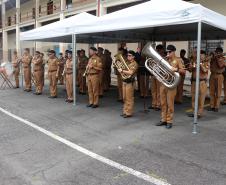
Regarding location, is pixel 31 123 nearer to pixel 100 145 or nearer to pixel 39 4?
pixel 100 145

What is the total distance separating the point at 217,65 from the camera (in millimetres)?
9391

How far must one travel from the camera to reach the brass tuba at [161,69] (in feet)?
23.3

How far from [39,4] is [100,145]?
33.9 m

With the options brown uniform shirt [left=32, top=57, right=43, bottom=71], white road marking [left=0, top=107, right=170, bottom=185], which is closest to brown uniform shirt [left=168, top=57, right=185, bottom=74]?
white road marking [left=0, top=107, right=170, bottom=185]

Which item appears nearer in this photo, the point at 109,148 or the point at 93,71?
the point at 109,148

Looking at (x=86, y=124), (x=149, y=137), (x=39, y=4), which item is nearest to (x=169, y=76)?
(x=149, y=137)

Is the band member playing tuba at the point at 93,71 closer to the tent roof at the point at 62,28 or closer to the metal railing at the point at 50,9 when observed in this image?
the tent roof at the point at 62,28

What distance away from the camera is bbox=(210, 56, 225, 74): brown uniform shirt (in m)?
9.25

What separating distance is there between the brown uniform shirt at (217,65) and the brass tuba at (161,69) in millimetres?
2673

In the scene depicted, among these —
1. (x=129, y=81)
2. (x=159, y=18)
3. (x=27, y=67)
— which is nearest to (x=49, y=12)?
(x=27, y=67)

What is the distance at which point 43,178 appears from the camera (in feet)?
15.3

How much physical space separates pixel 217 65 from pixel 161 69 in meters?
2.78

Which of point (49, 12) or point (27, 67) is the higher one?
point (49, 12)

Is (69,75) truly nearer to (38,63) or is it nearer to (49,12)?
(38,63)
